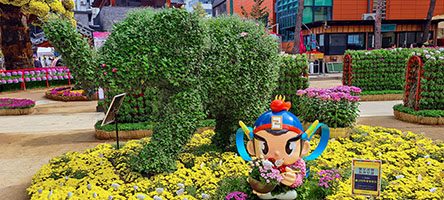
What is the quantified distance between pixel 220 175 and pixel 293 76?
13.5 ft

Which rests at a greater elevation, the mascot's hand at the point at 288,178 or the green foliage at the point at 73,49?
the green foliage at the point at 73,49

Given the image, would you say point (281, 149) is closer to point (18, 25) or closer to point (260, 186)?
point (260, 186)

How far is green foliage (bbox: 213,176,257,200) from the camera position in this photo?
3423 millimetres

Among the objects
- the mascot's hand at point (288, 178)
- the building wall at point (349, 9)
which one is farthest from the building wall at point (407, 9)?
the mascot's hand at point (288, 178)

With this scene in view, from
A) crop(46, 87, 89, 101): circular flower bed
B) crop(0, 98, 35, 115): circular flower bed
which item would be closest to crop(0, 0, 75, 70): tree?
crop(46, 87, 89, 101): circular flower bed

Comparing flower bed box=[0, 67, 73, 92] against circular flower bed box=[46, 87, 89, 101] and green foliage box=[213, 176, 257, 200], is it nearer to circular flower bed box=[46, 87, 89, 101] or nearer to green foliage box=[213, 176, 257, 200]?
circular flower bed box=[46, 87, 89, 101]

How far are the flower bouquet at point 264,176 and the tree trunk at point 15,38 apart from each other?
17.2 metres

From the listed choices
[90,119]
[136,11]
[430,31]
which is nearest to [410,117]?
[136,11]

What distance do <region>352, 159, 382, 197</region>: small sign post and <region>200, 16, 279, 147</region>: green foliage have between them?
7.03 feet

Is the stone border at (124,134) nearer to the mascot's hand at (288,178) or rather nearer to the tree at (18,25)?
the mascot's hand at (288,178)

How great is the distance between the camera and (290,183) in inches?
122

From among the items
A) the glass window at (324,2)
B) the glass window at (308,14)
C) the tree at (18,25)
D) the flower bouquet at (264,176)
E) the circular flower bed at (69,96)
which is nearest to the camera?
the flower bouquet at (264,176)

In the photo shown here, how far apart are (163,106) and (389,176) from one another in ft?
10.8

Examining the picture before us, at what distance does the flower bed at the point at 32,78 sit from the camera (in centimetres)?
1631
